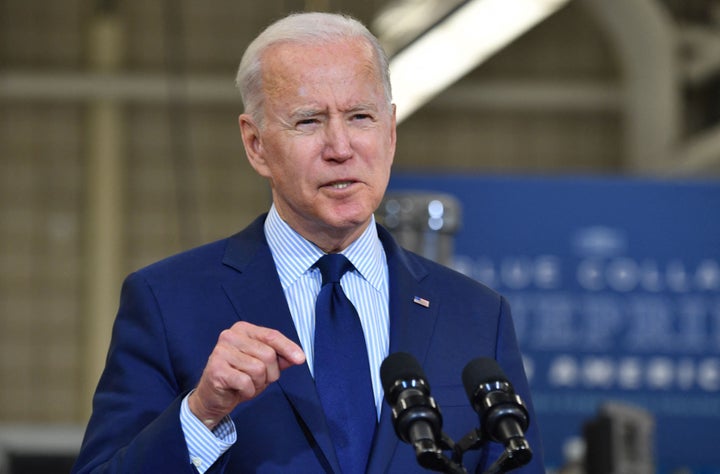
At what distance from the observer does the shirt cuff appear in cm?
143

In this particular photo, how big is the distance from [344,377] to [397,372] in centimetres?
25

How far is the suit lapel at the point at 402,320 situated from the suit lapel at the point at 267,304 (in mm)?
67

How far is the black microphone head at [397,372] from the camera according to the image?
1.30 meters

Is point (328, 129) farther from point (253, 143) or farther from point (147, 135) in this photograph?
point (147, 135)

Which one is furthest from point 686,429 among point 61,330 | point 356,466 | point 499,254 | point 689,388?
point 61,330

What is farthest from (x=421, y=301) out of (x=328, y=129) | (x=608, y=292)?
(x=608, y=292)

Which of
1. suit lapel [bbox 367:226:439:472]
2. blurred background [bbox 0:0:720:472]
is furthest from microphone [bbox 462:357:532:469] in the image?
blurred background [bbox 0:0:720:472]

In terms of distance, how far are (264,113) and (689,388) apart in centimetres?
394

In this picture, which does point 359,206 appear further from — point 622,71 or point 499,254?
point 622,71

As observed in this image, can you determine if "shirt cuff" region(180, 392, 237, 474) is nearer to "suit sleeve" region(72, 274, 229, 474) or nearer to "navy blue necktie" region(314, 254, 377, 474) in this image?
"suit sleeve" region(72, 274, 229, 474)

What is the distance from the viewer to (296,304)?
163 centimetres

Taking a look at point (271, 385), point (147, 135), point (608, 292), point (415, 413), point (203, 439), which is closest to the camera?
point (415, 413)

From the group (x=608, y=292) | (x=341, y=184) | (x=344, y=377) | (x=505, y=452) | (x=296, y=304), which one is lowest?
(x=505, y=452)

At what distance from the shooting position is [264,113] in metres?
1.63
